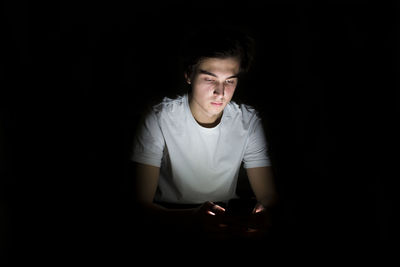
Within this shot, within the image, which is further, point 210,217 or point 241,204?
point 241,204

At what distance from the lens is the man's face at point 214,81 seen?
1.42m

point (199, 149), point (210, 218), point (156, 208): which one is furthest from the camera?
point (199, 149)

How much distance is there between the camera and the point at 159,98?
169cm

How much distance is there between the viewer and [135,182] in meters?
1.42

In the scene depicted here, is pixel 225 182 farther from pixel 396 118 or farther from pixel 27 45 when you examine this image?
pixel 27 45

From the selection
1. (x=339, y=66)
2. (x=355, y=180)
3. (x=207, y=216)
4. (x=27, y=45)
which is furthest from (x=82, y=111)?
(x=355, y=180)

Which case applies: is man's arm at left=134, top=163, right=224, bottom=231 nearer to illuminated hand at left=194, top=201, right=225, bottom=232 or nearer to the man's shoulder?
illuminated hand at left=194, top=201, right=225, bottom=232

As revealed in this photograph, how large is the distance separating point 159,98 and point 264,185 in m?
0.79

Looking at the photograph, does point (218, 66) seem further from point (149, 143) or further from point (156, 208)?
point (156, 208)

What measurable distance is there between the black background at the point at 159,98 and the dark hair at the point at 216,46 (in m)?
0.07

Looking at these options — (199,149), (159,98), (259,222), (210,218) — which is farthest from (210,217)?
(159,98)

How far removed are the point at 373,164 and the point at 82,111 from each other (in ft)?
5.00

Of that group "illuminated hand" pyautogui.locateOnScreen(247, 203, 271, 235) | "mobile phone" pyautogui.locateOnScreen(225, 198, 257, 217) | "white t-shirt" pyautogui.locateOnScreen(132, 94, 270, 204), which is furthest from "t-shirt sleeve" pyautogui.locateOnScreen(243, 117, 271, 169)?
"illuminated hand" pyautogui.locateOnScreen(247, 203, 271, 235)

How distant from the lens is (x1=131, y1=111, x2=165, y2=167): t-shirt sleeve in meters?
1.45
